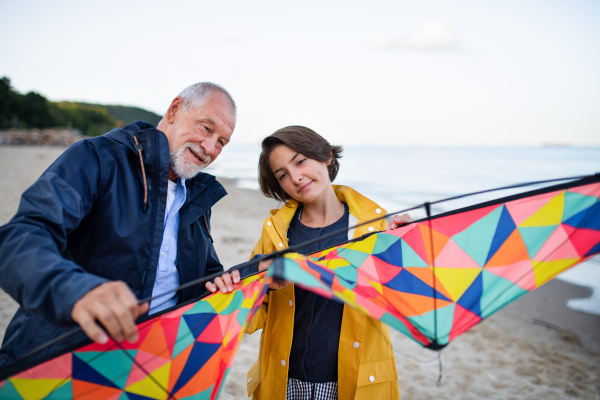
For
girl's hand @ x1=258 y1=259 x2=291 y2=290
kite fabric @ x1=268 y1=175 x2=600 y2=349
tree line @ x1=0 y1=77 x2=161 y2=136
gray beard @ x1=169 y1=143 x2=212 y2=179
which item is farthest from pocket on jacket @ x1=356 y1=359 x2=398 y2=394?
tree line @ x1=0 y1=77 x2=161 y2=136

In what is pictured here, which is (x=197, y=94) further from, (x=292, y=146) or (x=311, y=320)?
(x=311, y=320)

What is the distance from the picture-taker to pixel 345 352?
2.00 m

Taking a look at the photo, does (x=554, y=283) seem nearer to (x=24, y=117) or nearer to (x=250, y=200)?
(x=250, y=200)

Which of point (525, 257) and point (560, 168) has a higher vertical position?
point (560, 168)

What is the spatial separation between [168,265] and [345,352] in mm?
1225

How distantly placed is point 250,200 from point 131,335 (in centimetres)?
1496

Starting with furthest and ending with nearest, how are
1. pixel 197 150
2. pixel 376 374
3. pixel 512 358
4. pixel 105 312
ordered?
1. pixel 512 358
2. pixel 197 150
3. pixel 376 374
4. pixel 105 312

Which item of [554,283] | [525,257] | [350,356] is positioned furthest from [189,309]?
[554,283]

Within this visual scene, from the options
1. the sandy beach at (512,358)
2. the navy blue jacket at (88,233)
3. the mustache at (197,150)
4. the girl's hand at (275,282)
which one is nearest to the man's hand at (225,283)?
the girl's hand at (275,282)

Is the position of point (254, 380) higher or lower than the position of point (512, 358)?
higher

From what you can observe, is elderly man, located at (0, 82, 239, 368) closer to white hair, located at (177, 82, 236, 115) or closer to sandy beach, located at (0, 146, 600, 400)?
white hair, located at (177, 82, 236, 115)

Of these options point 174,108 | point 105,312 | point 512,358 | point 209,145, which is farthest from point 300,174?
point 512,358

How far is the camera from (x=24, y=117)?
57500 mm

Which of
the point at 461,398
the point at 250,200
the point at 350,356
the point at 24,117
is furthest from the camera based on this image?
the point at 24,117
